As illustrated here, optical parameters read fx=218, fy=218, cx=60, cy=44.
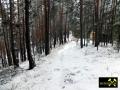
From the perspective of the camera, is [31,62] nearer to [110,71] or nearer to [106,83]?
[110,71]

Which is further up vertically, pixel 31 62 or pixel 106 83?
pixel 106 83

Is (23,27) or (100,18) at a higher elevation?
(100,18)

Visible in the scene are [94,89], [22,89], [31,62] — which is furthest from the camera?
[31,62]

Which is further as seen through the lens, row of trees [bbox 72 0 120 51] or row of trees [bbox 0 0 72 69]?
row of trees [bbox 72 0 120 51]

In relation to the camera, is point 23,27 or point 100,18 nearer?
point 23,27

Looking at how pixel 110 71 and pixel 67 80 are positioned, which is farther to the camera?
pixel 110 71

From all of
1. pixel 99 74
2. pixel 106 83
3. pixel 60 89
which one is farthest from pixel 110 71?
pixel 106 83

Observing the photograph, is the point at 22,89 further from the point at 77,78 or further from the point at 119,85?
the point at 119,85

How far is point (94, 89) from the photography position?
1015 centimetres

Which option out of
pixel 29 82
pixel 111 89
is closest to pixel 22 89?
pixel 29 82

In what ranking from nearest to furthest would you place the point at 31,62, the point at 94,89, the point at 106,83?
the point at 106,83, the point at 94,89, the point at 31,62

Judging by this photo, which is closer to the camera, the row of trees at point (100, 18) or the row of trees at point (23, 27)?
the row of trees at point (23, 27)

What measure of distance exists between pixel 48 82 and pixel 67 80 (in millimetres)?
1085

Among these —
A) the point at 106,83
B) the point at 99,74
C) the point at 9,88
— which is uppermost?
the point at 106,83
